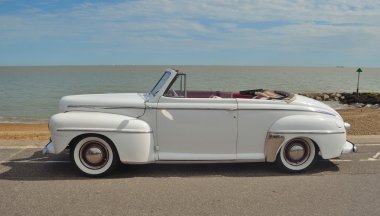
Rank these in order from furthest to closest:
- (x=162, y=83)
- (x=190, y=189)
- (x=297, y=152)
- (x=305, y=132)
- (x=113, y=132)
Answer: (x=162, y=83)
(x=297, y=152)
(x=305, y=132)
(x=113, y=132)
(x=190, y=189)

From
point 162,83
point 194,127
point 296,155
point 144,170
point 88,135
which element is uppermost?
point 162,83

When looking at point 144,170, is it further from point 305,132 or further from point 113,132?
point 305,132

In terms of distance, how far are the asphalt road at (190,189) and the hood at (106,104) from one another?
94 centimetres

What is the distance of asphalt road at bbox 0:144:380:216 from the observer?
493cm

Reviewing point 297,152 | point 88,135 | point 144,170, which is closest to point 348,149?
point 297,152

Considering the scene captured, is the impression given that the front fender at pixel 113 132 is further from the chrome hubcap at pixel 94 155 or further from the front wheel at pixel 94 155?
the chrome hubcap at pixel 94 155

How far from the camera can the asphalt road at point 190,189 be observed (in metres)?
4.93

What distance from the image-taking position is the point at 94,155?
243 inches

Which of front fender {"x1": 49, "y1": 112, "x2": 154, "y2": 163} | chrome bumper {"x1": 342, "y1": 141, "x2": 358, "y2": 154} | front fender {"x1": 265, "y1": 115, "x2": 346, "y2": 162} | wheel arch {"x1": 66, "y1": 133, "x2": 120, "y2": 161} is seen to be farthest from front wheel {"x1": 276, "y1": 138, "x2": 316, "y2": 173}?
wheel arch {"x1": 66, "y1": 133, "x2": 120, "y2": 161}

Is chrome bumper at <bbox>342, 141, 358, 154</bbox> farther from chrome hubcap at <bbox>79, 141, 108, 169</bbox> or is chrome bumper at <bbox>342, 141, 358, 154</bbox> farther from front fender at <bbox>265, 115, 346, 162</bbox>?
chrome hubcap at <bbox>79, 141, 108, 169</bbox>

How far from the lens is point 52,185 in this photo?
227 inches

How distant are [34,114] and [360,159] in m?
Result: 24.2

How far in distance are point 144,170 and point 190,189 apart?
3.89 feet

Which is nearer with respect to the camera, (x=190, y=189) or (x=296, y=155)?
(x=190, y=189)
